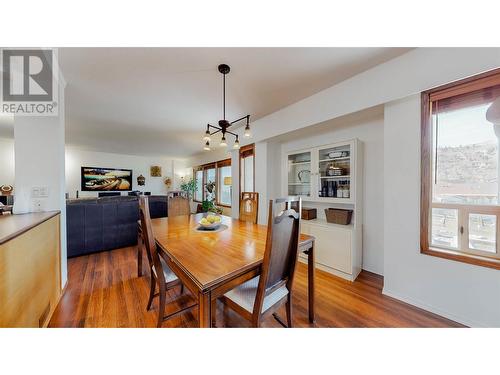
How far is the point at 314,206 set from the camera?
2.97m

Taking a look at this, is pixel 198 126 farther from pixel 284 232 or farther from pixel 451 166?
pixel 451 166

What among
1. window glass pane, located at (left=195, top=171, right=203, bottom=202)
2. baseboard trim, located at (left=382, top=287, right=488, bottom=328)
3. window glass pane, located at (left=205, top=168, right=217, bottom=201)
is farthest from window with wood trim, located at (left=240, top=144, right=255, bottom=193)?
window glass pane, located at (left=195, top=171, right=203, bottom=202)

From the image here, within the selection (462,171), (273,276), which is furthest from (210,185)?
(462,171)

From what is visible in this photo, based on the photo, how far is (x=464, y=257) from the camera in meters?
1.44

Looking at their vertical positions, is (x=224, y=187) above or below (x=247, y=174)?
below

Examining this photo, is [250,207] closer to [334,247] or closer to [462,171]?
[334,247]

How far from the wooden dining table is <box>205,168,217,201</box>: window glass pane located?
426cm

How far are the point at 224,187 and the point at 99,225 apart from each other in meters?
3.29

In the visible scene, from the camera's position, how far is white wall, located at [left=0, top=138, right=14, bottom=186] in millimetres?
4754
